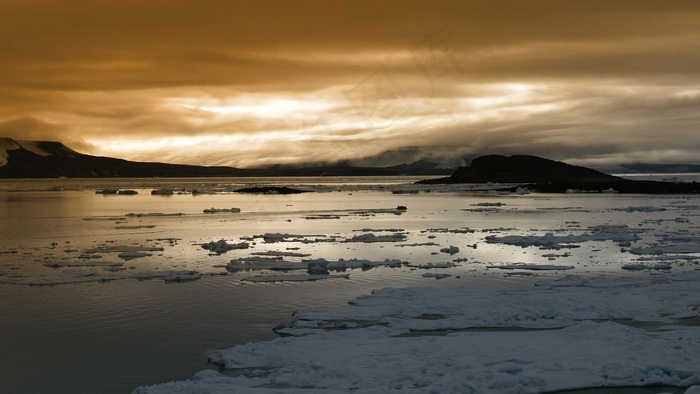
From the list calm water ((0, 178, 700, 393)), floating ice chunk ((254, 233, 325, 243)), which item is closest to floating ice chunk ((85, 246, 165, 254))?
calm water ((0, 178, 700, 393))

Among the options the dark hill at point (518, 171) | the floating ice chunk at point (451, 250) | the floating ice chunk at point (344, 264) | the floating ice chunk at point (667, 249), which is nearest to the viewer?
the floating ice chunk at point (344, 264)

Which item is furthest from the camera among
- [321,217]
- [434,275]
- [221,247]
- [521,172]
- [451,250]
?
[521,172]

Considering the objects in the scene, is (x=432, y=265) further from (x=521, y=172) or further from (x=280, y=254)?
(x=521, y=172)

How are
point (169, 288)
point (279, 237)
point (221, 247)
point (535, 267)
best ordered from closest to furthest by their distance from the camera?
1. point (169, 288)
2. point (535, 267)
3. point (221, 247)
4. point (279, 237)

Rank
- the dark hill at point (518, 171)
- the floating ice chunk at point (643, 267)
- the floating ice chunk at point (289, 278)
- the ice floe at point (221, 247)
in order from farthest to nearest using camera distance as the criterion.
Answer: the dark hill at point (518, 171) < the ice floe at point (221, 247) < the floating ice chunk at point (643, 267) < the floating ice chunk at point (289, 278)

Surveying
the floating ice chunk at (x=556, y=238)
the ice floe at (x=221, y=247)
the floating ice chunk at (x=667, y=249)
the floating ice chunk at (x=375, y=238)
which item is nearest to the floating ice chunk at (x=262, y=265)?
the ice floe at (x=221, y=247)

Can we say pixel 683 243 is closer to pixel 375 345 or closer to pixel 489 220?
pixel 489 220

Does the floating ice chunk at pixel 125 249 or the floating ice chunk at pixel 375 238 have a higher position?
the floating ice chunk at pixel 375 238

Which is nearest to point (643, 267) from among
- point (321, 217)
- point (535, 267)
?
point (535, 267)

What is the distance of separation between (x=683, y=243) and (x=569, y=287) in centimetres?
1226

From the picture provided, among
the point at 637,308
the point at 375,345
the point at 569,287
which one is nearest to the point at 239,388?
the point at 375,345

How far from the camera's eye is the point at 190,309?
45.8ft

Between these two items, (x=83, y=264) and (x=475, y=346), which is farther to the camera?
(x=83, y=264)

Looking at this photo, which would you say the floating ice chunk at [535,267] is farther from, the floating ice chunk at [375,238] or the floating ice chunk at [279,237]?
→ the floating ice chunk at [279,237]
